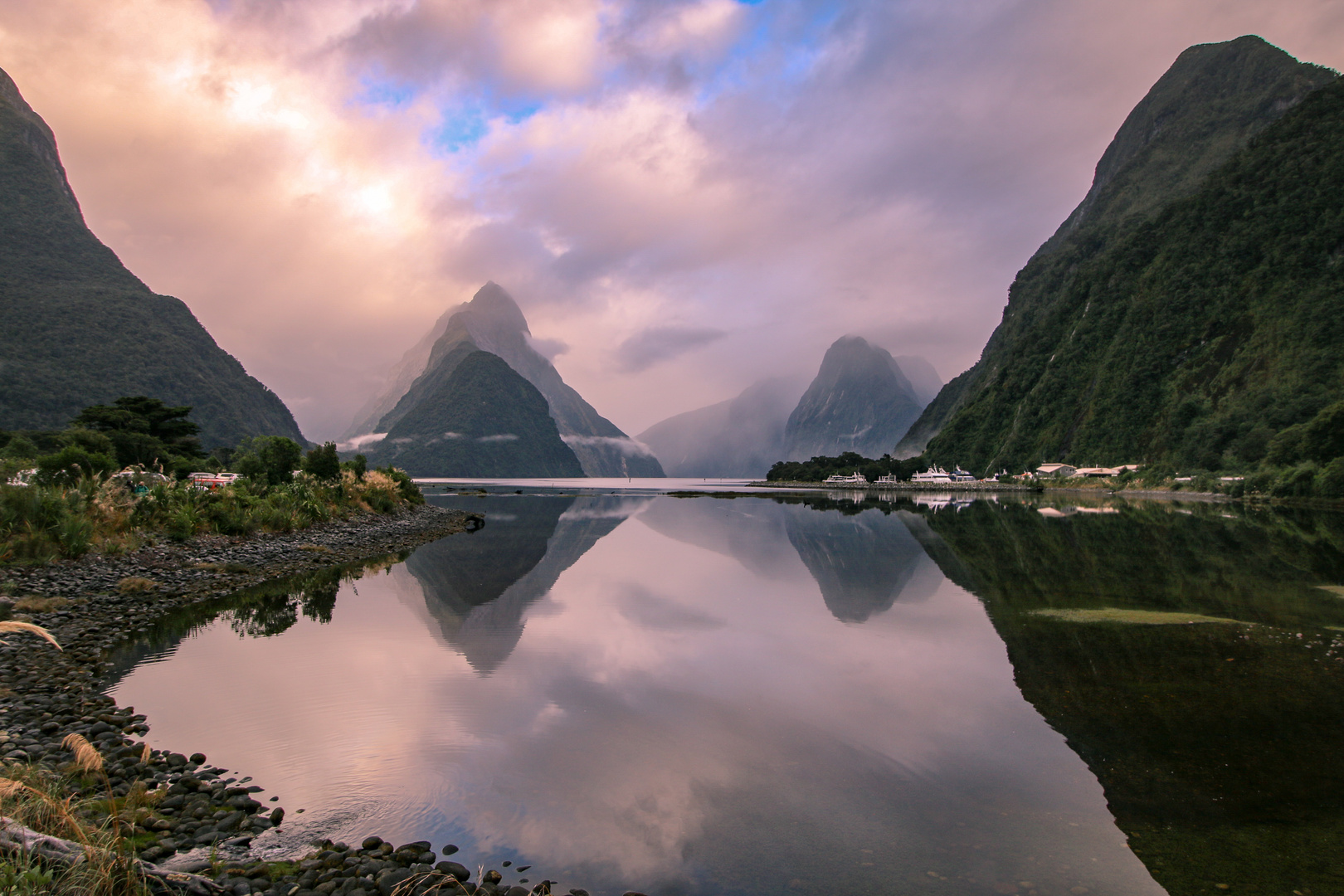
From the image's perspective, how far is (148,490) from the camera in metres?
31.7

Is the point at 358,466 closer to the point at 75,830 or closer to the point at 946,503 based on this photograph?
the point at 75,830

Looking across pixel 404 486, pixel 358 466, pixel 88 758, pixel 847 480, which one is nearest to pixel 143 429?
pixel 358 466

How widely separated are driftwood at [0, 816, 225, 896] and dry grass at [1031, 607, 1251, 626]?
18.7 m

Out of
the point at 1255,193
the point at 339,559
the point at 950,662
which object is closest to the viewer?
the point at 950,662

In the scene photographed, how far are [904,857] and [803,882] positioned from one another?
1173 millimetres

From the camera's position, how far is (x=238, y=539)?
30.1 metres

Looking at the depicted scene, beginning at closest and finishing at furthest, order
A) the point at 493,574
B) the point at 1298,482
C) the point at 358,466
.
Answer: the point at 493,574
the point at 358,466
the point at 1298,482

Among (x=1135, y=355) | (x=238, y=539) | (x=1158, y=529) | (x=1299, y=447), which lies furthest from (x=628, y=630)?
(x=1135, y=355)

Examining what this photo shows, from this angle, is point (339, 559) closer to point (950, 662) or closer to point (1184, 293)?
point (950, 662)

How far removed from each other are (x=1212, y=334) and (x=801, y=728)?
150 meters

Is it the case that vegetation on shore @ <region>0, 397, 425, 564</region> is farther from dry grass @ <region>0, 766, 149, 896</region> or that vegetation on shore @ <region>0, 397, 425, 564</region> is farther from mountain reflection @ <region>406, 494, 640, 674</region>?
dry grass @ <region>0, 766, 149, 896</region>

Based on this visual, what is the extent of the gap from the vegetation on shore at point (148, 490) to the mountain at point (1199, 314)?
114950 mm

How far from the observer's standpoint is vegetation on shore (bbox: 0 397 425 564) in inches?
851

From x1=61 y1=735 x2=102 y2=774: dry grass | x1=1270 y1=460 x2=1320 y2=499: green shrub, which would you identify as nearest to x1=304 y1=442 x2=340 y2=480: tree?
x1=61 y1=735 x2=102 y2=774: dry grass
